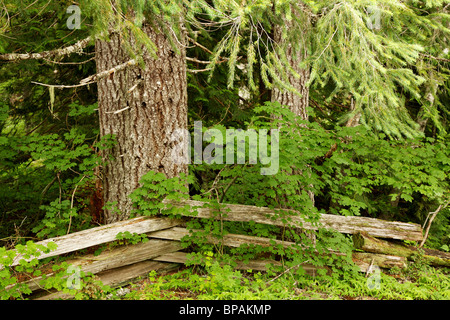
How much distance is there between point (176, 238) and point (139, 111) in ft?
6.24

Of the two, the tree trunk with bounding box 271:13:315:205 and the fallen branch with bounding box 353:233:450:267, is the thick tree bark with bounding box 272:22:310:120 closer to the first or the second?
the tree trunk with bounding box 271:13:315:205

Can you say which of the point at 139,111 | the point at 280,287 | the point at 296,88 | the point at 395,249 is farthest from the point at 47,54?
the point at 395,249

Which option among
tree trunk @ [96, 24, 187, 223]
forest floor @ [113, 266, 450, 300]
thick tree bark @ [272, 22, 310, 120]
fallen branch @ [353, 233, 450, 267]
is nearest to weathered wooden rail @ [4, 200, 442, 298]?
fallen branch @ [353, 233, 450, 267]

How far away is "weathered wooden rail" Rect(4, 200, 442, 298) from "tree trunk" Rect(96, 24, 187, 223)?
1.68 ft

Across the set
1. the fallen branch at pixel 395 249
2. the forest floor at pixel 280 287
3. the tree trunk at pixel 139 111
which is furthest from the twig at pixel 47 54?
the fallen branch at pixel 395 249

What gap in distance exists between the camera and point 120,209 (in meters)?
5.05

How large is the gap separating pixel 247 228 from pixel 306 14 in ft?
11.3

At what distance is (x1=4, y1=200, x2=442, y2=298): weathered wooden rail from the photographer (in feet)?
14.6

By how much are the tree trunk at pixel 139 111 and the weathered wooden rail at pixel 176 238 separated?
513 millimetres

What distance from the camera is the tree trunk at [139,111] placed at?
473 cm

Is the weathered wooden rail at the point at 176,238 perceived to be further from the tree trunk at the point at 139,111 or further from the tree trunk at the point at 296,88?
Answer: the tree trunk at the point at 296,88

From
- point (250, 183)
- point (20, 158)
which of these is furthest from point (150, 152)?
point (20, 158)
